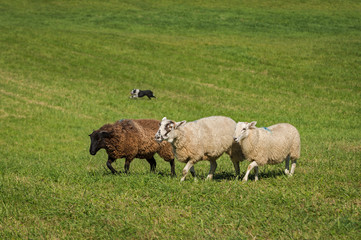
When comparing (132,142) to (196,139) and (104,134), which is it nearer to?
(104,134)

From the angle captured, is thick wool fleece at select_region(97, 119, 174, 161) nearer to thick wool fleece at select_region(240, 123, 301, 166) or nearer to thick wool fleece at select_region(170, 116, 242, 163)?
thick wool fleece at select_region(170, 116, 242, 163)

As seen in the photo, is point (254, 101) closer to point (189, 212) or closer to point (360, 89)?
point (360, 89)

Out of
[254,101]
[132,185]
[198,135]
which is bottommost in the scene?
[254,101]

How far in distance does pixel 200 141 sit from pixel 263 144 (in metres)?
1.49

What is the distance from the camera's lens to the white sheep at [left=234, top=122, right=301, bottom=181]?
1039 cm

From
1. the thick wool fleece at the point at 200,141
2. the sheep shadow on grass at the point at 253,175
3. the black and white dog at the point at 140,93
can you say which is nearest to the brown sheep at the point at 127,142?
the sheep shadow on grass at the point at 253,175

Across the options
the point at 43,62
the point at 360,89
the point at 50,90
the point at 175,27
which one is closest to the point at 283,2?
the point at 175,27

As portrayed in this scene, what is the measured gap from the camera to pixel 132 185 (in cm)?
947

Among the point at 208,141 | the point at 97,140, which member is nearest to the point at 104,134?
the point at 97,140

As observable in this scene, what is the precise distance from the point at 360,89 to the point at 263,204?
2708 centimetres

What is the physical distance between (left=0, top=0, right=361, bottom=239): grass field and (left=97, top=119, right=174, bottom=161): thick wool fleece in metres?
0.64

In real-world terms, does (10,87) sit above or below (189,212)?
below

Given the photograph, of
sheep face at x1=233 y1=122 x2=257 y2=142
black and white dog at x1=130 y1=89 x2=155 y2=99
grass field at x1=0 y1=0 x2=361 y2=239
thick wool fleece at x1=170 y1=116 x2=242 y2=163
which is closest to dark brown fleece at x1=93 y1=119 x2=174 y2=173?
grass field at x1=0 y1=0 x2=361 y2=239

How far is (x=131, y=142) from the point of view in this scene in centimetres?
1145
